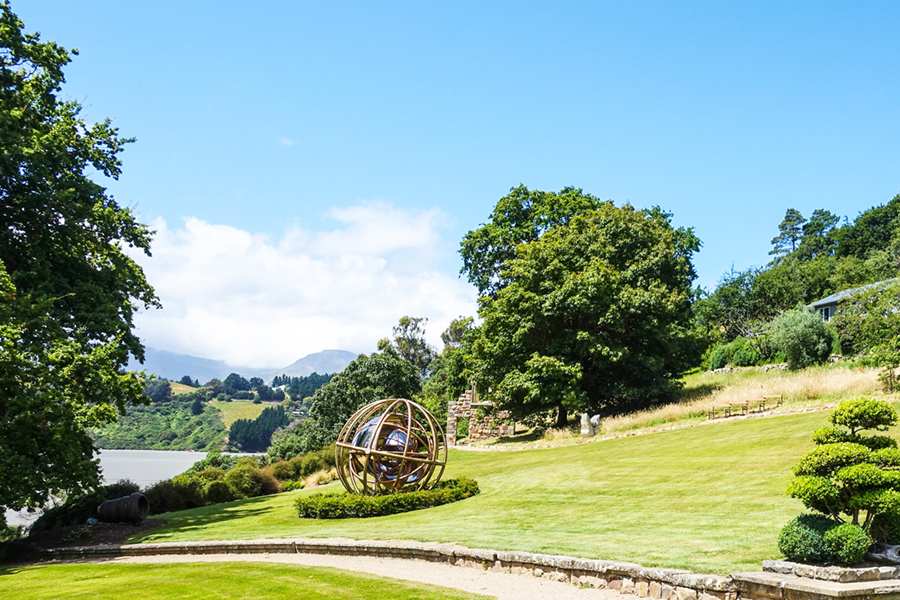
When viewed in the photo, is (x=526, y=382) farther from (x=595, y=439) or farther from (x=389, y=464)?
(x=389, y=464)

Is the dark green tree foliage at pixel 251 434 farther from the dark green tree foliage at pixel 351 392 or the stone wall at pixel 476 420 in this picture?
the stone wall at pixel 476 420

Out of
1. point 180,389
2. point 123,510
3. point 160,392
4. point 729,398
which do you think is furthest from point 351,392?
point 180,389

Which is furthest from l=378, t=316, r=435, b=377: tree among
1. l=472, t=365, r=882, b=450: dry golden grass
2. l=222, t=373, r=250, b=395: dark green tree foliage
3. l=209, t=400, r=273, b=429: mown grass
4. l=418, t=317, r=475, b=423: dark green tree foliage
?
l=222, t=373, r=250, b=395: dark green tree foliage

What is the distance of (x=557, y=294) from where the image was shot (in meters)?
31.9

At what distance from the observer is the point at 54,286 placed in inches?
820

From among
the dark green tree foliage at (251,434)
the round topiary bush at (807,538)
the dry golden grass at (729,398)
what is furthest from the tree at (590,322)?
the dark green tree foliage at (251,434)

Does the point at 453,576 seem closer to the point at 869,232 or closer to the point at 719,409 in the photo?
the point at 719,409

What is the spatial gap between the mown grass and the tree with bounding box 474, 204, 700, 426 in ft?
342

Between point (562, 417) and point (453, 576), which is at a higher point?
point (562, 417)

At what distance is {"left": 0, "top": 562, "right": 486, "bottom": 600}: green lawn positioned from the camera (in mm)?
9297

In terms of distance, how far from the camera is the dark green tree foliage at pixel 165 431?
336ft

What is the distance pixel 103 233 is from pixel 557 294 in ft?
66.2

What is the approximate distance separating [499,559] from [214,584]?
4720mm

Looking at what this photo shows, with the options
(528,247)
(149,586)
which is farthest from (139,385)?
(528,247)
